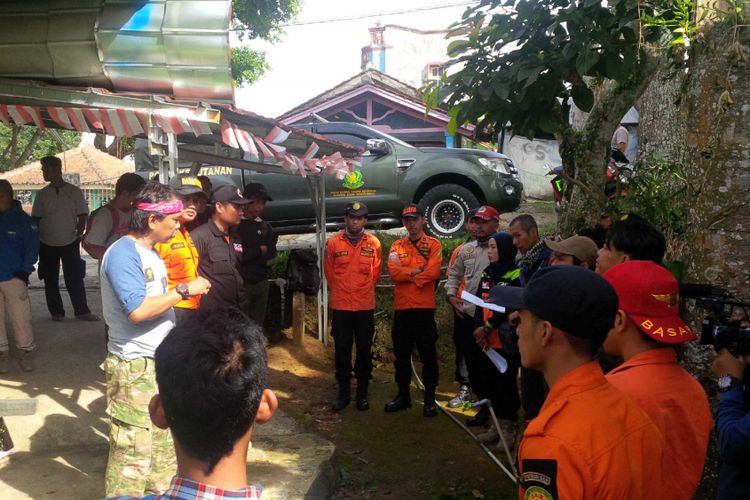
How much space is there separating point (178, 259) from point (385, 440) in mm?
2459

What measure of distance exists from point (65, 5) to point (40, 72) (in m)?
0.53

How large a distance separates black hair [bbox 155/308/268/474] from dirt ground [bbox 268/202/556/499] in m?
3.65

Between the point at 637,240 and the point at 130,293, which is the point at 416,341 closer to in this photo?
the point at 637,240

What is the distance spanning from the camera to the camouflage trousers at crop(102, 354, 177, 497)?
3.42 metres

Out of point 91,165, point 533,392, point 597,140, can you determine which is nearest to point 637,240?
point 533,392

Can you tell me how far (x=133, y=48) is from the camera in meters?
4.84

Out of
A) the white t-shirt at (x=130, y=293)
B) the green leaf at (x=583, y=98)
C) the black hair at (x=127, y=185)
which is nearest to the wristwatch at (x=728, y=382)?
the green leaf at (x=583, y=98)

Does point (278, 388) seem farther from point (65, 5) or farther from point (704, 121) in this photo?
point (704, 121)

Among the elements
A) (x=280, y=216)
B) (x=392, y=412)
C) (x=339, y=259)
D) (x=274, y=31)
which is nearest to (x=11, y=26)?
(x=339, y=259)

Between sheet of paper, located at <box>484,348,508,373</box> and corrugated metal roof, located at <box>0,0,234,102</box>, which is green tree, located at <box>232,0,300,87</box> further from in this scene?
sheet of paper, located at <box>484,348,508,373</box>

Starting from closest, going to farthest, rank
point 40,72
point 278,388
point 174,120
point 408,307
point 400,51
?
point 174,120
point 40,72
point 408,307
point 278,388
point 400,51

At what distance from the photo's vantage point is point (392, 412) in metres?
6.45

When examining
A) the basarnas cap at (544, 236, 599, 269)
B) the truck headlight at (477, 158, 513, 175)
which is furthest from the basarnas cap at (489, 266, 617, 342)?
the truck headlight at (477, 158, 513, 175)

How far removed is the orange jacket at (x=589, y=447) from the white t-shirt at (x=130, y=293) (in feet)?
7.33
